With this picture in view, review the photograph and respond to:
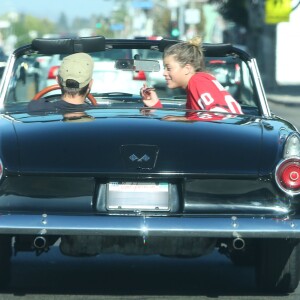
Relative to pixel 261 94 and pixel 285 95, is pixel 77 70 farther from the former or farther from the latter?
pixel 285 95

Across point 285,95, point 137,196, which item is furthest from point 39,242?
point 285,95

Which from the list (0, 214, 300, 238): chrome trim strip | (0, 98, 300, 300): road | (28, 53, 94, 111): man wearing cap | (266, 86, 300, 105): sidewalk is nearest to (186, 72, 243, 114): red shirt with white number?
(28, 53, 94, 111): man wearing cap

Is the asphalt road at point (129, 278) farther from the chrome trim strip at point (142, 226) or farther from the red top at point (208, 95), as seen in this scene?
the red top at point (208, 95)

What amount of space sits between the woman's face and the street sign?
34414 mm

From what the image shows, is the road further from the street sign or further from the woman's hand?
the street sign

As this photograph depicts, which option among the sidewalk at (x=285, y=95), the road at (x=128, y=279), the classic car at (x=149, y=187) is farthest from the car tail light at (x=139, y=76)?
the sidewalk at (x=285, y=95)

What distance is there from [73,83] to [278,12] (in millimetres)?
35146

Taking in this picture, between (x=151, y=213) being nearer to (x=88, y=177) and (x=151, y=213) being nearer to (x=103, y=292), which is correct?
(x=88, y=177)

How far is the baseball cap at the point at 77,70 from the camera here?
7.09 m

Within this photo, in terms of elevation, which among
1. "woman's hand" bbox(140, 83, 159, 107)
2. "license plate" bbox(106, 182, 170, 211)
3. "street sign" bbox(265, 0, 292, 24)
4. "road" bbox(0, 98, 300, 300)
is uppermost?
"woman's hand" bbox(140, 83, 159, 107)

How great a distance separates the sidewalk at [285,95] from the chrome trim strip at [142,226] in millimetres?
29249

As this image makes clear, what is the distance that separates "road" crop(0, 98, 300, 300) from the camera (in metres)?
6.77

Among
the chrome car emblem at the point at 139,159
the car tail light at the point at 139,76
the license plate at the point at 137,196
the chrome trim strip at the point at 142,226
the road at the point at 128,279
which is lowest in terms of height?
the car tail light at the point at 139,76

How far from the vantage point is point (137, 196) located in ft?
20.0
